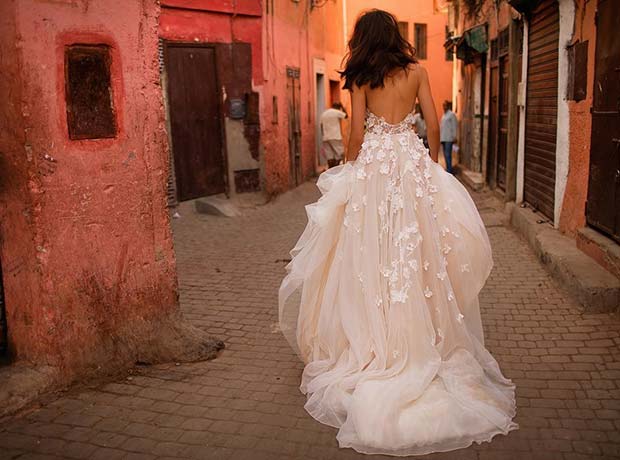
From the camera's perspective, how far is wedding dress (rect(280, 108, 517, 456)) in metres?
3.30

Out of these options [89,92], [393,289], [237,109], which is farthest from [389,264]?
[237,109]

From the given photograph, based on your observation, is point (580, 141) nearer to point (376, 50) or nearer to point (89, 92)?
point (376, 50)

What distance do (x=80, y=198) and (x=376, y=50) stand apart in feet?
5.84

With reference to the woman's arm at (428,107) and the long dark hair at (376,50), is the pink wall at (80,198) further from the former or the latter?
the woman's arm at (428,107)

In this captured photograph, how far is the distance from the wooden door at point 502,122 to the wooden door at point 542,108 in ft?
6.18

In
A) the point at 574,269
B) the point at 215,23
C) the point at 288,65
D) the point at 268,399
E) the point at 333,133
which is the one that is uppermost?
the point at 215,23

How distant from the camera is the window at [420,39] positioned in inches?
1143

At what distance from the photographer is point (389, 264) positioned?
349 centimetres

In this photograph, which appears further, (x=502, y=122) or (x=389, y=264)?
(x=502, y=122)

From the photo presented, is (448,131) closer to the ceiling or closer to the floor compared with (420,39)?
closer to the floor

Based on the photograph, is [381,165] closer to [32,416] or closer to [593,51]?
[32,416]

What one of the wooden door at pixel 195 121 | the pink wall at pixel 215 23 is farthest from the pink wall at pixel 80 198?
the wooden door at pixel 195 121

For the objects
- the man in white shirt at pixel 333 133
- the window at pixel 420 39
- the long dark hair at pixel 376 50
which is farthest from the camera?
the window at pixel 420 39

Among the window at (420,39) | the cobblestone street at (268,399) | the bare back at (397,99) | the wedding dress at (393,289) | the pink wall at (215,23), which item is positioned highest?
the window at (420,39)
